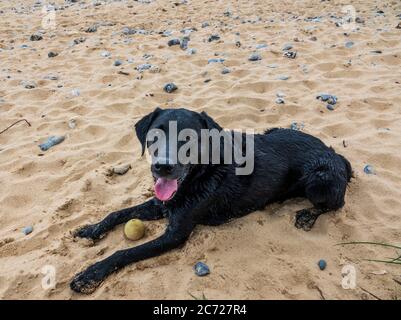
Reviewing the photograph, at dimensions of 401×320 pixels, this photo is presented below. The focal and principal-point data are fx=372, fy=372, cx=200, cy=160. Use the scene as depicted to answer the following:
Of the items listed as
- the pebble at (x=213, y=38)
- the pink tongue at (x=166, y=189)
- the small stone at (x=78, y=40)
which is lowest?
the pebble at (x=213, y=38)

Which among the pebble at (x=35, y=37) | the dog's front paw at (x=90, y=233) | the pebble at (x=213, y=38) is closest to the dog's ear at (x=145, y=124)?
the dog's front paw at (x=90, y=233)

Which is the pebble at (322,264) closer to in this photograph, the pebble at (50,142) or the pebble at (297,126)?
the pebble at (297,126)

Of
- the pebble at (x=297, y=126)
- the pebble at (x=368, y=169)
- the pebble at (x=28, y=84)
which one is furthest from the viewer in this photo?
the pebble at (x=28, y=84)

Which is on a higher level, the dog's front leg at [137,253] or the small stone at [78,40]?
the small stone at [78,40]

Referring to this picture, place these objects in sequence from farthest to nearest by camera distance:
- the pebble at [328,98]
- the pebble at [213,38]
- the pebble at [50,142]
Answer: the pebble at [213,38] < the pebble at [328,98] < the pebble at [50,142]

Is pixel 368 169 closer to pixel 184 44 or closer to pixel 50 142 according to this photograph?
pixel 50 142

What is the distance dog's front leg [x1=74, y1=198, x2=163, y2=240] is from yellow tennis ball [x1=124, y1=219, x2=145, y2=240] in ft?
0.57

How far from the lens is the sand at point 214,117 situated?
3.05m

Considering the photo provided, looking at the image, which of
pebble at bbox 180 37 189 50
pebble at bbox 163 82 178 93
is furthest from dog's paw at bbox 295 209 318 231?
pebble at bbox 180 37 189 50

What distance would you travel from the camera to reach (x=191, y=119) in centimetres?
333

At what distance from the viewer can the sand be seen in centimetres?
305

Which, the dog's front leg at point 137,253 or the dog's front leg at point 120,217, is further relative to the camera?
the dog's front leg at point 120,217

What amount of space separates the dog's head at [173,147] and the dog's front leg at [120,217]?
0.55 m

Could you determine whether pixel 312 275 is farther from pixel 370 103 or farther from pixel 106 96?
pixel 106 96
